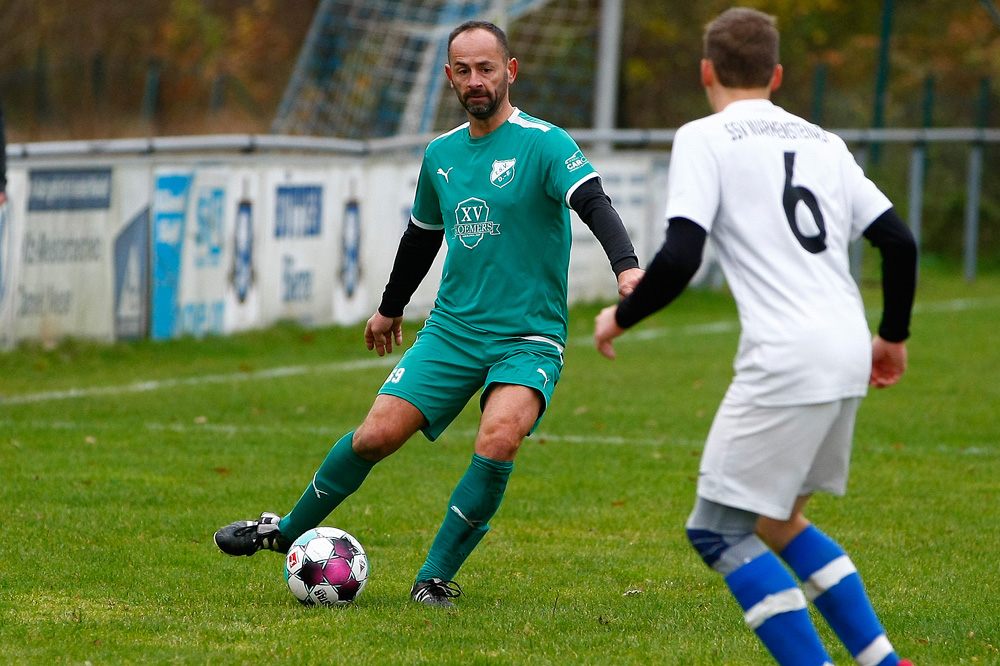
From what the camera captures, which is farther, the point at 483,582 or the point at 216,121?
the point at 216,121

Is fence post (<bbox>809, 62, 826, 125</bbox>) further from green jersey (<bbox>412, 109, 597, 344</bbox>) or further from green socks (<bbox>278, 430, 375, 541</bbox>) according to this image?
green socks (<bbox>278, 430, 375, 541</bbox>)

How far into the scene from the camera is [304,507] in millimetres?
5195

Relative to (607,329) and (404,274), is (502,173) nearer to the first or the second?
(404,274)

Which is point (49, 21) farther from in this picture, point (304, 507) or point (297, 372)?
point (304, 507)

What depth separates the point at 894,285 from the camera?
3789 mm

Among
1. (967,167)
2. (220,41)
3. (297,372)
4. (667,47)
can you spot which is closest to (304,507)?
(297,372)

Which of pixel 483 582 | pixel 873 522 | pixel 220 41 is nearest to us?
pixel 483 582

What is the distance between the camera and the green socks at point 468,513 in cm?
489

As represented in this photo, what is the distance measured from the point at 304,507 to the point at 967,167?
22.2 meters

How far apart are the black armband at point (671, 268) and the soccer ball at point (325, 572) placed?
1.80m

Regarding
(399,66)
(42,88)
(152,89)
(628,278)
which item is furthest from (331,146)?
(628,278)

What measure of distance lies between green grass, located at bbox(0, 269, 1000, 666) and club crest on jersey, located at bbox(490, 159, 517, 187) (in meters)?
1.51

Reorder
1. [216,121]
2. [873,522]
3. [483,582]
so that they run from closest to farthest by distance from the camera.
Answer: [483,582]
[873,522]
[216,121]

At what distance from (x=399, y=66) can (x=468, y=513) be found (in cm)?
1752
